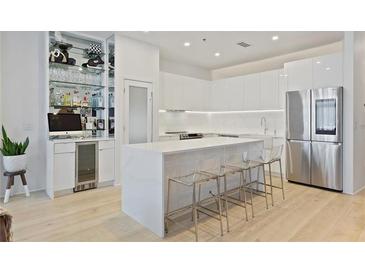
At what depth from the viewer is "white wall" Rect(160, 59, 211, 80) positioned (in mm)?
6035

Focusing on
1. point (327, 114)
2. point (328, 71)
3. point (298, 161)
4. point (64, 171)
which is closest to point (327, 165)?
point (298, 161)

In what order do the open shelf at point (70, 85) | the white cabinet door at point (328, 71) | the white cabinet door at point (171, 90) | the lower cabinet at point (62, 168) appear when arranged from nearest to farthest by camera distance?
1. the lower cabinet at point (62, 168)
2. the white cabinet door at point (328, 71)
3. the open shelf at point (70, 85)
4. the white cabinet door at point (171, 90)

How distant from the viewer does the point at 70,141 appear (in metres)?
3.85

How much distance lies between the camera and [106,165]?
14.2 ft

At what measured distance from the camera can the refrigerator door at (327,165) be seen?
155 inches

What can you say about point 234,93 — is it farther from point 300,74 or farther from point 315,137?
A: point 315,137

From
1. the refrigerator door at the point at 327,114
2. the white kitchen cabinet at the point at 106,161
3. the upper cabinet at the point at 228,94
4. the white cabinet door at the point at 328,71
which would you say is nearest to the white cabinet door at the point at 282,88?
the white cabinet door at the point at 328,71

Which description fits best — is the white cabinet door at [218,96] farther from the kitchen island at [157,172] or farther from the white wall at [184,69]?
the kitchen island at [157,172]

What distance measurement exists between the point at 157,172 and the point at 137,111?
2516 millimetres

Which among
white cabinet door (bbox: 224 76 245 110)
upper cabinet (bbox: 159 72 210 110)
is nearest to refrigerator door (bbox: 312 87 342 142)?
white cabinet door (bbox: 224 76 245 110)

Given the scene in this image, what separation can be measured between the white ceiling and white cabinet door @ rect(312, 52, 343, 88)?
1.73ft

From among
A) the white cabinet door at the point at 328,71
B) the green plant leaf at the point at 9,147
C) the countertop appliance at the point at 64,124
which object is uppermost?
the white cabinet door at the point at 328,71

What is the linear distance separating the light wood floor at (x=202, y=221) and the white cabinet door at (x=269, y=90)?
2.38 meters

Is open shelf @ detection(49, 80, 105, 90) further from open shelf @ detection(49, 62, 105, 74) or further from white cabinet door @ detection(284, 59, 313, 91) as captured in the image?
white cabinet door @ detection(284, 59, 313, 91)
